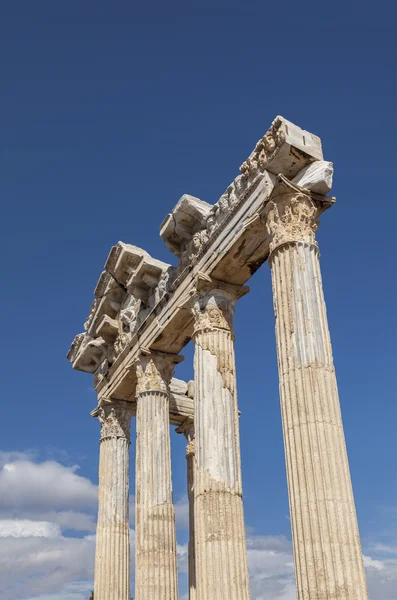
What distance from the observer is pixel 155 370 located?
842 inches

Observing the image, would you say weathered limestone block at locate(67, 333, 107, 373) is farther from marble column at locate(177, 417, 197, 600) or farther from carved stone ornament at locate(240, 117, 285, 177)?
carved stone ornament at locate(240, 117, 285, 177)

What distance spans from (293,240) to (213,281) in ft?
14.1

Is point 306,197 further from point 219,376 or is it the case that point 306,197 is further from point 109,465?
point 109,465

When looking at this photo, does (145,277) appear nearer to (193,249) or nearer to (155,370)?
(155,370)

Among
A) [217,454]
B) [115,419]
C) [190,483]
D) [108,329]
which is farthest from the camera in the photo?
[190,483]

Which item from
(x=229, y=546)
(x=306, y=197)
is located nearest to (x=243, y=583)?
(x=229, y=546)

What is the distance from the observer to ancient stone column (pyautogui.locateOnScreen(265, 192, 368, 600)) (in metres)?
11.2

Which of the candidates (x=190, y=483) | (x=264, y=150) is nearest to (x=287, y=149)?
(x=264, y=150)

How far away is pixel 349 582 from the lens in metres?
10.9

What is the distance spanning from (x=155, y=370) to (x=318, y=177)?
365 inches

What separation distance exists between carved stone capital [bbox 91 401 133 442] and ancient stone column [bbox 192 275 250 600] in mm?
7579

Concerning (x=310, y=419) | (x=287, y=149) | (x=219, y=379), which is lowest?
(x=310, y=419)

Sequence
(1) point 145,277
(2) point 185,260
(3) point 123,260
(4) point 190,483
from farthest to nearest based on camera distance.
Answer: (4) point 190,483 → (3) point 123,260 → (1) point 145,277 → (2) point 185,260

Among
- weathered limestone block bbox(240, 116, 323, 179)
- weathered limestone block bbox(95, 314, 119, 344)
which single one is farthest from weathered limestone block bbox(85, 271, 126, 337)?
weathered limestone block bbox(240, 116, 323, 179)
